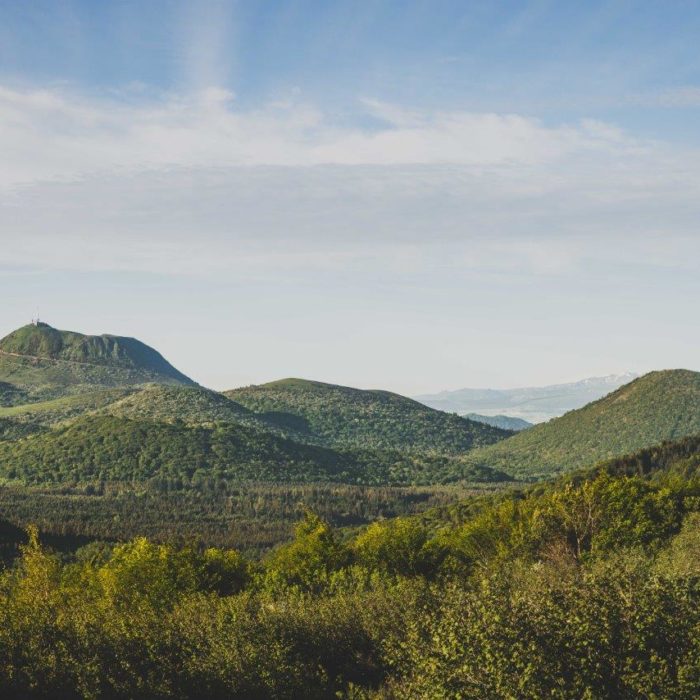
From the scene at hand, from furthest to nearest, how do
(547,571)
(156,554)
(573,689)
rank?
(156,554)
(547,571)
(573,689)

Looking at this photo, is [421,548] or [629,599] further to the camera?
[421,548]

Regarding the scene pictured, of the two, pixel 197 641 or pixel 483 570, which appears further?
pixel 483 570

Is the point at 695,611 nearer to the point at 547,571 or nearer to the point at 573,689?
the point at 573,689

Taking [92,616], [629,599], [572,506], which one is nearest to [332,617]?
[92,616]

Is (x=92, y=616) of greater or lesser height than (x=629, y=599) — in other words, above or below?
below

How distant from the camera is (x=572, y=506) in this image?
78.3 meters

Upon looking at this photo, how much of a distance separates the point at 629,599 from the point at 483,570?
21.6 m

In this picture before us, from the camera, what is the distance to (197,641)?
1436 inches

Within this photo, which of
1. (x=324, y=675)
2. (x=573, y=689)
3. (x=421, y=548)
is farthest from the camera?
(x=421, y=548)

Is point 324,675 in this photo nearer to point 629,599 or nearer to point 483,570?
point 629,599

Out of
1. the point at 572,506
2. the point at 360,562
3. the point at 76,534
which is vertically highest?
the point at 572,506

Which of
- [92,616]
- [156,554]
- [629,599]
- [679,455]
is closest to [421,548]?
[156,554]

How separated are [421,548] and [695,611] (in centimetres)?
4835

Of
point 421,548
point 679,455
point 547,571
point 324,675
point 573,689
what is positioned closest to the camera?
point 573,689
